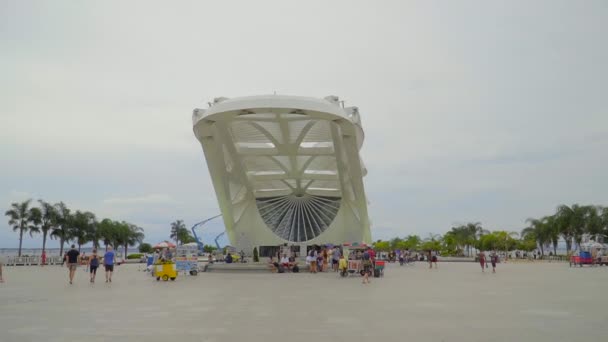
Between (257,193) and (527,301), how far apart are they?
42547mm

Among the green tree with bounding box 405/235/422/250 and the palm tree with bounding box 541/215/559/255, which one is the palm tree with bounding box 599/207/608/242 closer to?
the palm tree with bounding box 541/215/559/255

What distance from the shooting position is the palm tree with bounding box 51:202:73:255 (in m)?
53.9

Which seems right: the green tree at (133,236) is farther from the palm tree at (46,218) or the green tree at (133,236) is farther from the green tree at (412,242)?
the green tree at (412,242)

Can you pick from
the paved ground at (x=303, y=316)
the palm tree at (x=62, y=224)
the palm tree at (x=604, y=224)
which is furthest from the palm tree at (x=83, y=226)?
the palm tree at (x=604, y=224)

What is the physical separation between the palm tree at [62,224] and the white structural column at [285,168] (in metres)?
20.9

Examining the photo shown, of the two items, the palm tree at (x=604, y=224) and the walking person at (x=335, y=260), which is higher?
the palm tree at (x=604, y=224)

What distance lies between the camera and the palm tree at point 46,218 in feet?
173

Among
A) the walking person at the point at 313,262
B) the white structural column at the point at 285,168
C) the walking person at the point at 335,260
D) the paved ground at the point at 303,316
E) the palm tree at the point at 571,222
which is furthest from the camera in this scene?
the palm tree at the point at 571,222

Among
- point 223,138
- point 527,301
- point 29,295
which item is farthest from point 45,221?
point 527,301

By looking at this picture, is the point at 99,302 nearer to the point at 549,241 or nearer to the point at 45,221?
the point at 45,221

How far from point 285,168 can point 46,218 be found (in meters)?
28.5

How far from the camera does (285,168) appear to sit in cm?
4603

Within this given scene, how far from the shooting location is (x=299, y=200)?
174ft

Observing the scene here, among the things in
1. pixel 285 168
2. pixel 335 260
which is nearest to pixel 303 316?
pixel 335 260
